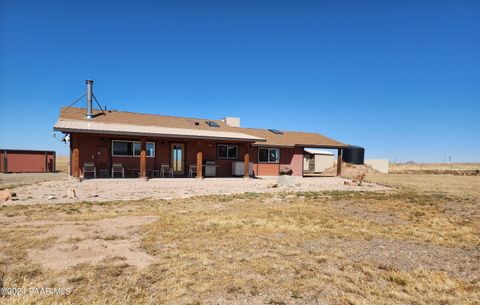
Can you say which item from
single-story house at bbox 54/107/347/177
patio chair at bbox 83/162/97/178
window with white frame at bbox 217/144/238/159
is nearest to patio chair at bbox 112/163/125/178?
single-story house at bbox 54/107/347/177

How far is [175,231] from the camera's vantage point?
18.7 feet

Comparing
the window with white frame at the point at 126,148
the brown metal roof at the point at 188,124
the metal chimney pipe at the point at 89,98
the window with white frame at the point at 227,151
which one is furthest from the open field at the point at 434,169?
the metal chimney pipe at the point at 89,98

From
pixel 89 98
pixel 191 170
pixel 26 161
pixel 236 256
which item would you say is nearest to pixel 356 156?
pixel 191 170

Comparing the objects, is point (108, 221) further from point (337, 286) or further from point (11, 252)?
point (337, 286)

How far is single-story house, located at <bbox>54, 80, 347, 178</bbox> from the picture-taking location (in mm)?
15227

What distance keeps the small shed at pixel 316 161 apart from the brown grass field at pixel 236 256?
2500 cm

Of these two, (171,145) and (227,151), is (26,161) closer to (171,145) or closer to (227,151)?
(171,145)

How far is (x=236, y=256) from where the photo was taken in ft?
14.5

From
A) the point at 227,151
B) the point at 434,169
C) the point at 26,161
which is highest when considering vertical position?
the point at 227,151

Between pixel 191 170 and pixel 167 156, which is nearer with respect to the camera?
pixel 167 156

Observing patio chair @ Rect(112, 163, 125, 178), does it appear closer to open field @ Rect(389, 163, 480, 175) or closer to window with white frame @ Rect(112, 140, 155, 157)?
window with white frame @ Rect(112, 140, 155, 157)

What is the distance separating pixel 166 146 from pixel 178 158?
1.12 meters

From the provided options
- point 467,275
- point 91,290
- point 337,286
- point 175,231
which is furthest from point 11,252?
point 467,275

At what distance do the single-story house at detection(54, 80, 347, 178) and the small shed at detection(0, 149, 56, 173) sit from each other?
713 centimetres
